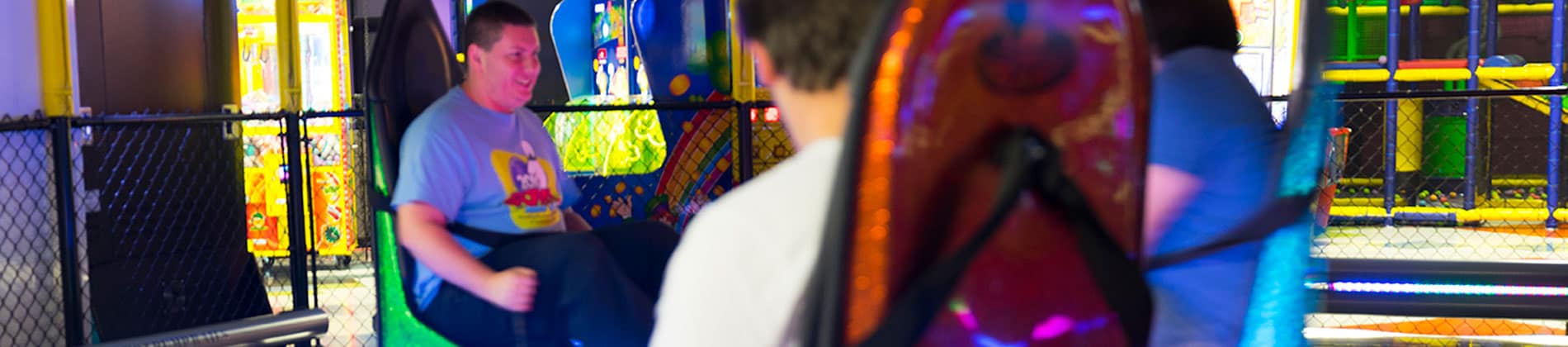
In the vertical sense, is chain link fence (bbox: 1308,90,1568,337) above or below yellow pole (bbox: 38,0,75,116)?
below

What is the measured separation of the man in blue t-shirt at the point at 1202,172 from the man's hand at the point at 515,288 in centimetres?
94

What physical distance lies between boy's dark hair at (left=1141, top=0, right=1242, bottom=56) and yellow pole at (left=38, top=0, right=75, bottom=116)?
2880 mm

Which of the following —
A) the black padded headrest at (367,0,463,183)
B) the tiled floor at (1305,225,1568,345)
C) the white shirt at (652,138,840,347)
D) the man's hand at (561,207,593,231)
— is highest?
the black padded headrest at (367,0,463,183)

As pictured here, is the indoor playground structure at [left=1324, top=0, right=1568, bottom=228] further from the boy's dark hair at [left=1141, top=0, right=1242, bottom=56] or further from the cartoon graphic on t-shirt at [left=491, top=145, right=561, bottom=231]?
the boy's dark hair at [left=1141, top=0, right=1242, bottom=56]

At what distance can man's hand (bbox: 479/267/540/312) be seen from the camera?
1.84 metres

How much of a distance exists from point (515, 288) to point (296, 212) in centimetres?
236

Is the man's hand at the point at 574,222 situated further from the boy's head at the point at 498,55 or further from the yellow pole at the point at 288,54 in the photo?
the yellow pole at the point at 288,54

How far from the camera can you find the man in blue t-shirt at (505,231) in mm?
1872

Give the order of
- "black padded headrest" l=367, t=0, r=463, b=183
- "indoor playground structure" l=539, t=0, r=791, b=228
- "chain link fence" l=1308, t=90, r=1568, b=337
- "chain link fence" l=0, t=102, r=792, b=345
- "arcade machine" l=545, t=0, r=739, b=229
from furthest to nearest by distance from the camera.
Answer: "chain link fence" l=1308, t=90, r=1568, b=337 < "arcade machine" l=545, t=0, r=739, b=229 < "indoor playground structure" l=539, t=0, r=791, b=228 < "chain link fence" l=0, t=102, r=792, b=345 < "black padded headrest" l=367, t=0, r=463, b=183

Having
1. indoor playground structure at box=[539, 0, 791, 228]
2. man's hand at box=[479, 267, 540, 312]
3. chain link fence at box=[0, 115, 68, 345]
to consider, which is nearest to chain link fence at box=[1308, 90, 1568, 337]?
indoor playground structure at box=[539, 0, 791, 228]

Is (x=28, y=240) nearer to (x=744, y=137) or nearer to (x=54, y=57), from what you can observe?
(x=54, y=57)

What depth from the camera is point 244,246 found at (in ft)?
13.5

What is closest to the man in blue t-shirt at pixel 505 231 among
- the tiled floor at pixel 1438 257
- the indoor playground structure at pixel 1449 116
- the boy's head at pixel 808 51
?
the boy's head at pixel 808 51

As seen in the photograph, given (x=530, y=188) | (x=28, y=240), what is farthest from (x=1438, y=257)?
(x=28, y=240)
